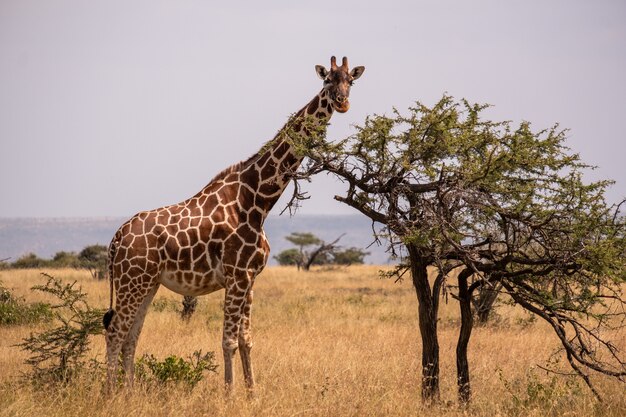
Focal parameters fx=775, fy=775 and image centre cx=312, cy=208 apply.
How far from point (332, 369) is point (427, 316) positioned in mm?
2804

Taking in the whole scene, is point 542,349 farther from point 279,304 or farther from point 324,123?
point 279,304

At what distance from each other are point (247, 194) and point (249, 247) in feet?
2.24

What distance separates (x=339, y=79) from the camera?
28.6 ft

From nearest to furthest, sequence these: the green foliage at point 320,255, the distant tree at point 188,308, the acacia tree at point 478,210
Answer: the acacia tree at point 478,210 → the distant tree at point 188,308 → the green foliage at point 320,255

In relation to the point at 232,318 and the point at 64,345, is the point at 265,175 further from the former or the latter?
the point at 64,345

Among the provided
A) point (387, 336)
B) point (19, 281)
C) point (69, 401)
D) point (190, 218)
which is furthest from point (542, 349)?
point (19, 281)

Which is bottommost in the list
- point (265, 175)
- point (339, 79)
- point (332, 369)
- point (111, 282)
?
point (332, 369)

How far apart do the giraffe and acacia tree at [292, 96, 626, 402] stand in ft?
2.96

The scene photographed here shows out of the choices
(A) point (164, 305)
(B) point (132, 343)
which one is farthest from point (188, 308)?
(B) point (132, 343)

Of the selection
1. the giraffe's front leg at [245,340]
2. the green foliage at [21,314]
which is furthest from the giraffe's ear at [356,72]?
the green foliage at [21,314]

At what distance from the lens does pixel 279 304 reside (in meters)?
19.7

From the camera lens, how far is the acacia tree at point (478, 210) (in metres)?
7.84

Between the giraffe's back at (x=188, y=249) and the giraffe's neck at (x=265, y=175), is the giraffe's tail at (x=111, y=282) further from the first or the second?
the giraffe's neck at (x=265, y=175)

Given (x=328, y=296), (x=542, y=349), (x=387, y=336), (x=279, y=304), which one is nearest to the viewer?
(x=542, y=349)
